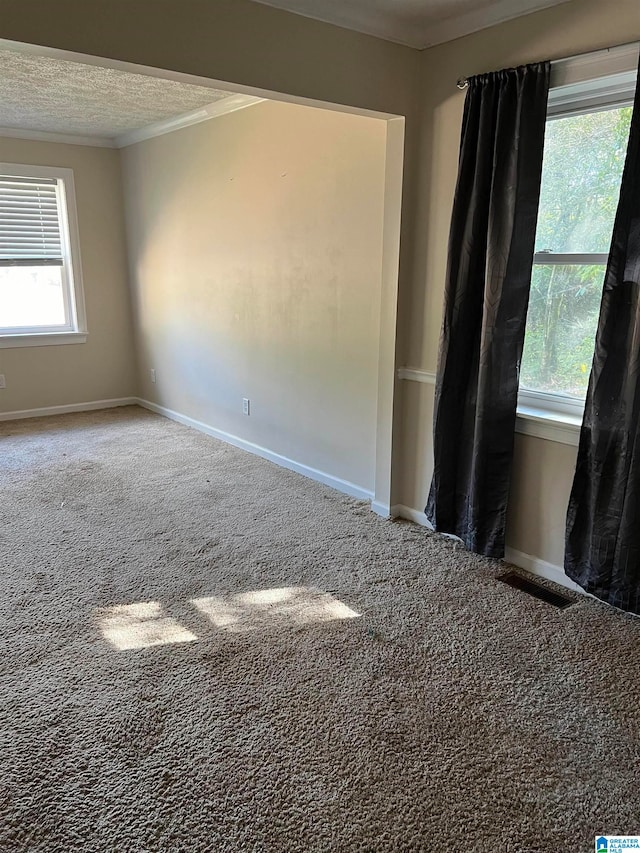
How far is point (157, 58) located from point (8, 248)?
3.77 m

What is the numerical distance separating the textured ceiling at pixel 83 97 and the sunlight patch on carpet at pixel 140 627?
8.79 ft

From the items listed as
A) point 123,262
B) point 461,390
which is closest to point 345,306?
point 461,390

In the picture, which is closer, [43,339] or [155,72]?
[155,72]

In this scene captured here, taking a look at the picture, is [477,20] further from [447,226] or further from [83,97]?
[83,97]

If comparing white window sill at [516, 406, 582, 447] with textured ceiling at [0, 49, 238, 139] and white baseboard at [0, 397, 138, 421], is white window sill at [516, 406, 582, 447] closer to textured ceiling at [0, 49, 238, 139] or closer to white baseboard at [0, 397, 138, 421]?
textured ceiling at [0, 49, 238, 139]

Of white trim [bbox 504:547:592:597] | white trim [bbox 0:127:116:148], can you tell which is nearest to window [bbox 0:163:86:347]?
white trim [bbox 0:127:116:148]

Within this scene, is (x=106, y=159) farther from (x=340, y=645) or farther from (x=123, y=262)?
(x=340, y=645)

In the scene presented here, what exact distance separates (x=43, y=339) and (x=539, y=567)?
15.3 ft

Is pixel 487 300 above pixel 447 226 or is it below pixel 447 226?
below

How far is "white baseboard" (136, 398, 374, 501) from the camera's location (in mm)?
3871

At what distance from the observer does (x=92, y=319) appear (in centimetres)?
584

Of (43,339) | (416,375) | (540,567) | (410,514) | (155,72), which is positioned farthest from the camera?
(43,339)

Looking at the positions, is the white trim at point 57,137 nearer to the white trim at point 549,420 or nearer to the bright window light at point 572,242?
the bright window light at point 572,242

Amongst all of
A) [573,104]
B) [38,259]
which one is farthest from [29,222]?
[573,104]
